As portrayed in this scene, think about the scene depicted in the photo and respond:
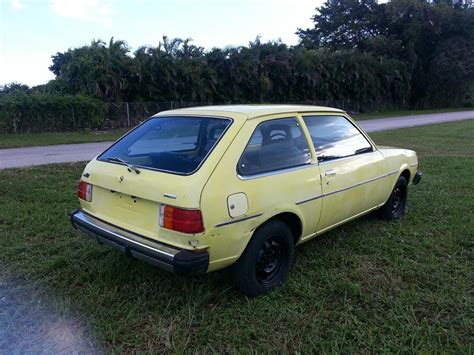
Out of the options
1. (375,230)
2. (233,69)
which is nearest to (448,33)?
(233,69)

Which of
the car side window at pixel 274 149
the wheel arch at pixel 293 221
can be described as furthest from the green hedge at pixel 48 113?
the wheel arch at pixel 293 221

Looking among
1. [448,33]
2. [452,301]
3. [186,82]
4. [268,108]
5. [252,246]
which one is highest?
[448,33]

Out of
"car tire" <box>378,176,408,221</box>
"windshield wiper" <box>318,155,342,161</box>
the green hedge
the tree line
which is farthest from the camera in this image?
the tree line

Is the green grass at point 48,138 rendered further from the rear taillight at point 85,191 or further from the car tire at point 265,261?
the car tire at point 265,261

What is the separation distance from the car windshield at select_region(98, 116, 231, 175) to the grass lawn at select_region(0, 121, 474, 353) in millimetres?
1012

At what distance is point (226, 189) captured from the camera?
9.66 feet

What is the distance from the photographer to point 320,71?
30391mm

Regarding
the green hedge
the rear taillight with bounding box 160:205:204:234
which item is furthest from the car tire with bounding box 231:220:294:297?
the green hedge

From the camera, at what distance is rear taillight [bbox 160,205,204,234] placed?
2.80 m

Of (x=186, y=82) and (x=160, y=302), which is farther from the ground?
(x=186, y=82)

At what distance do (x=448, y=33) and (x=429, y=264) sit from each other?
142ft

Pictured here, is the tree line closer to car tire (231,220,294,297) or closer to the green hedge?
the green hedge

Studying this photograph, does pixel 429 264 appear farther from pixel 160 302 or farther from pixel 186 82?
pixel 186 82

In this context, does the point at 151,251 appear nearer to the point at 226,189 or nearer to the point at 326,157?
the point at 226,189
